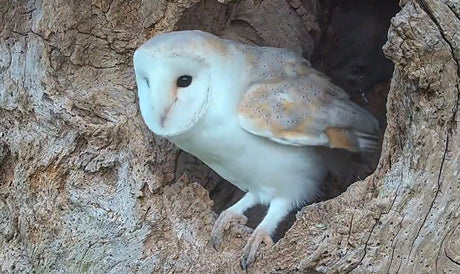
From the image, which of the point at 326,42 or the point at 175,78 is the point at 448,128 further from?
the point at 326,42

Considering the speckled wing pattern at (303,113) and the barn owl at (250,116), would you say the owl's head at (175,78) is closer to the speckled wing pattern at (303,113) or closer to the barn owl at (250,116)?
the barn owl at (250,116)

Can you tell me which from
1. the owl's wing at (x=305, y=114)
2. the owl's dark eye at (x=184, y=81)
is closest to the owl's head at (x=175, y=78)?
the owl's dark eye at (x=184, y=81)

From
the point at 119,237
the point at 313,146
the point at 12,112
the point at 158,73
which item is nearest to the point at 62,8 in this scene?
the point at 12,112

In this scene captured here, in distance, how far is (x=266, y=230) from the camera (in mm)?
1908

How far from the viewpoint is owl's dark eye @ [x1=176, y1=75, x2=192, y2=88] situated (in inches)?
70.1

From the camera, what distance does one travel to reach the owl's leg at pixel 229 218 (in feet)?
6.37

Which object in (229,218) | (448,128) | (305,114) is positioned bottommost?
(229,218)

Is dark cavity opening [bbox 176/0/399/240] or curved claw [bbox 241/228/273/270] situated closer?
curved claw [bbox 241/228/273/270]

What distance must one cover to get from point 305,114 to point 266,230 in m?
0.30

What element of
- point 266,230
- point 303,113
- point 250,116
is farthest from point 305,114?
point 266,230

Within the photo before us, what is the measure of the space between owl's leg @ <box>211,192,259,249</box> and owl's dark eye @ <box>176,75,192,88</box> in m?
0.38

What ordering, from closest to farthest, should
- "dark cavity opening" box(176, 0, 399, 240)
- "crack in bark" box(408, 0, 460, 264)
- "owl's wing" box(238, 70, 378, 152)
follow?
1. "crack in bark" box(408, 0, 460, 264)
2. "owl's wing" box(238, 70, 378, 152)
3. "dark cavity opening" box(176, 0, 399, 240)

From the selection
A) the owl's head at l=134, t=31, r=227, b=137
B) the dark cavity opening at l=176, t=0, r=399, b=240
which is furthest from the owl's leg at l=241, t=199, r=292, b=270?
the owl's head at l=134, t=31, r=227, b=137

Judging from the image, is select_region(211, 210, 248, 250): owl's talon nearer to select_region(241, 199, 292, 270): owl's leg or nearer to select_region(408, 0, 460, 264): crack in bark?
select_region(241, 199, 292, 270): owl's leg
